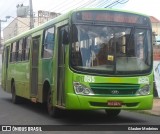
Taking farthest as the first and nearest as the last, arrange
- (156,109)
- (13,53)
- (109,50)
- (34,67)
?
1. (13,53)
2. (156,109)
3. (34,67)
4. (109,50)

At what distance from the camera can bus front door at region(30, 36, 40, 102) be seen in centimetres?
1673

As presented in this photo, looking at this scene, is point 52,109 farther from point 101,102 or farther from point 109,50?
point 109,50

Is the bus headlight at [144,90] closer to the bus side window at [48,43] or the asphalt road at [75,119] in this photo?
the asphalt road at [75,119]

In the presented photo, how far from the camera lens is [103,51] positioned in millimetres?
12953

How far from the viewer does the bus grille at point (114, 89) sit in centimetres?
1273

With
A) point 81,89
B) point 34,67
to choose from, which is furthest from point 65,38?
point 34,67

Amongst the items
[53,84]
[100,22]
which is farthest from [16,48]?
[100,22]

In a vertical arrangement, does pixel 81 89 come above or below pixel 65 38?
below

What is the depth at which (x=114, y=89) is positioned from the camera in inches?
508

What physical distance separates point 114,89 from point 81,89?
3.06ft

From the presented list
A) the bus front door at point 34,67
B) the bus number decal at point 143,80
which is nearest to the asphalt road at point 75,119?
the bus front door at point 34,67

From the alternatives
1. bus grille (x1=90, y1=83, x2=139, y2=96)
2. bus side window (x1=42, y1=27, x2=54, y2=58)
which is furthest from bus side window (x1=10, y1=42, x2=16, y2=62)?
bus grille (x1=90, y1=83, x2=139, y2=96)

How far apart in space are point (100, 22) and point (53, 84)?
8.03ft

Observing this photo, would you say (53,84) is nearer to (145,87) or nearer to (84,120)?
(84,120)
